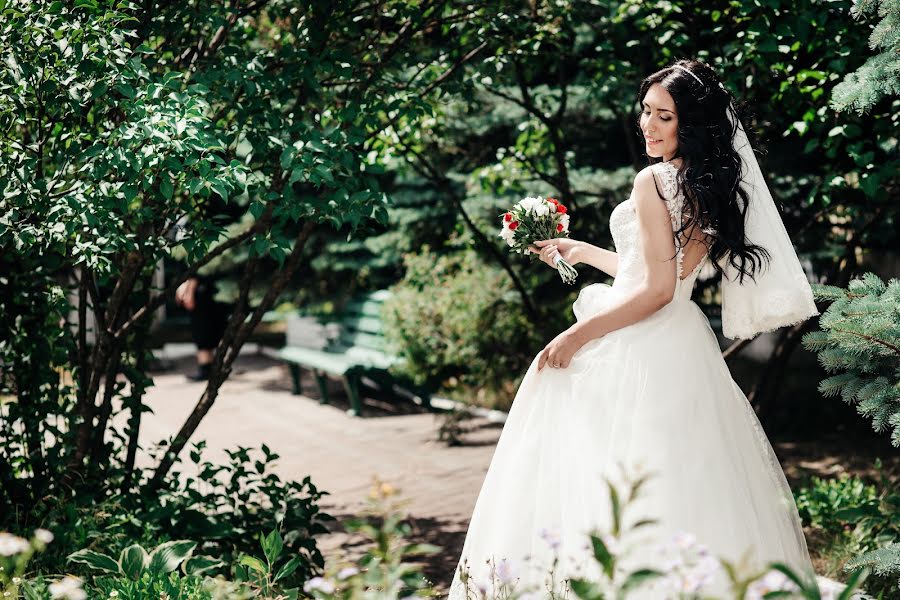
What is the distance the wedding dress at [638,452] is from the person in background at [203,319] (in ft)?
26.6

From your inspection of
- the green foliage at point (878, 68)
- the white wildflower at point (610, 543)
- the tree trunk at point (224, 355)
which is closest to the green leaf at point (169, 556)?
the tree trunk at point (224, 355)

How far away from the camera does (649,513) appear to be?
107 inches

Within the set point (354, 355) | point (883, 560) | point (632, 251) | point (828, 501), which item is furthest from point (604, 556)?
point (354, 355)

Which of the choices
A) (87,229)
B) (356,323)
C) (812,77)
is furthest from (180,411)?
(812,77)

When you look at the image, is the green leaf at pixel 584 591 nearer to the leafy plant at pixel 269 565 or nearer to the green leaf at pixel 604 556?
the green leaf at pixel 604 556

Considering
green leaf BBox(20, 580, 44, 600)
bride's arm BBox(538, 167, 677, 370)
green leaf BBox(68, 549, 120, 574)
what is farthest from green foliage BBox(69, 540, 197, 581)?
bride's arm BBox(538, 167, 677, 370)

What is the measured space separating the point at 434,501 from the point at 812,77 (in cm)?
318

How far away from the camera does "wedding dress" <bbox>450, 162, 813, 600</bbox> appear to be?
2740 mm

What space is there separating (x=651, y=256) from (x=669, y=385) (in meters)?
0.42

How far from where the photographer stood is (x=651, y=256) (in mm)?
2822

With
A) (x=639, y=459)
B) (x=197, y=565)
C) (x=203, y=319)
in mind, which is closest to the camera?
(x=639, y=459)

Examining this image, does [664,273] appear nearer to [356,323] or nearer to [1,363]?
[1,363]

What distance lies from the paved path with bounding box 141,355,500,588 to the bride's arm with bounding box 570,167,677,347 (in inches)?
75.0

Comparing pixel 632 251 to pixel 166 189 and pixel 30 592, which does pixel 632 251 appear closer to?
pixel 166 189
